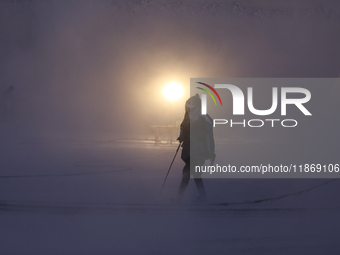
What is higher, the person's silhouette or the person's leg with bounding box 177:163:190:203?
the person's silhouette

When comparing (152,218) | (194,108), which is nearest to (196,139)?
(194,108)

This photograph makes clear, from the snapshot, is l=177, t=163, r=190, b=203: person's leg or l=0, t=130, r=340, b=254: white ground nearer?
l=0, t=130, r=340, b=254: white ground

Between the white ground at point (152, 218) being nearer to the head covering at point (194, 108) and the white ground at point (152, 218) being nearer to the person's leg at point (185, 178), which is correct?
the person's leg at point (185, 178)

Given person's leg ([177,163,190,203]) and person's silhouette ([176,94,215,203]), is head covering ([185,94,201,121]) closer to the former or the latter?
person's silhouette ([176,94,215,203])

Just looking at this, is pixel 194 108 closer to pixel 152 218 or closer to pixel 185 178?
pixel 185 178

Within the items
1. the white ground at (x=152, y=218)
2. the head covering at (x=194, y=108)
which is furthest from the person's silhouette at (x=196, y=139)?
the white ground at (x=152, y=218)

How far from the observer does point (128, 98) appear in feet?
47.3

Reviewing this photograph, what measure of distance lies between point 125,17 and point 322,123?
8.53m

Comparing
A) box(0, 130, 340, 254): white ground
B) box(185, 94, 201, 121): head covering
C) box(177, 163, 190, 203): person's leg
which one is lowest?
box(0, 130, 340, 254): white ground

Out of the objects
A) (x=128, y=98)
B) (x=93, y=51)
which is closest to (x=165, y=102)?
(x=128, y=98)

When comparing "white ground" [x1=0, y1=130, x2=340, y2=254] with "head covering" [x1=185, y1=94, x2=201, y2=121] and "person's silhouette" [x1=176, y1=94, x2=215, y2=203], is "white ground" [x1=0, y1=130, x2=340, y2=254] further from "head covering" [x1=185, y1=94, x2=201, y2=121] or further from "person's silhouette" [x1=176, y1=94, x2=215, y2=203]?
"head covering" [x1=185, y1=94, x2=201, y2=121]

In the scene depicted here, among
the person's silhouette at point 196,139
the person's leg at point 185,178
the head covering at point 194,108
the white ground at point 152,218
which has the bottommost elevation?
the white ground at point 152,218

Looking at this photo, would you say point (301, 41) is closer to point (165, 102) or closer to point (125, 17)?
point (165, 102)

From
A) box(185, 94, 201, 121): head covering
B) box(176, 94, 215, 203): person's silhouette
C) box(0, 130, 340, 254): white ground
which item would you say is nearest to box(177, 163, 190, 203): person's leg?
box(176, 94, 215, 203): person's silhouette
